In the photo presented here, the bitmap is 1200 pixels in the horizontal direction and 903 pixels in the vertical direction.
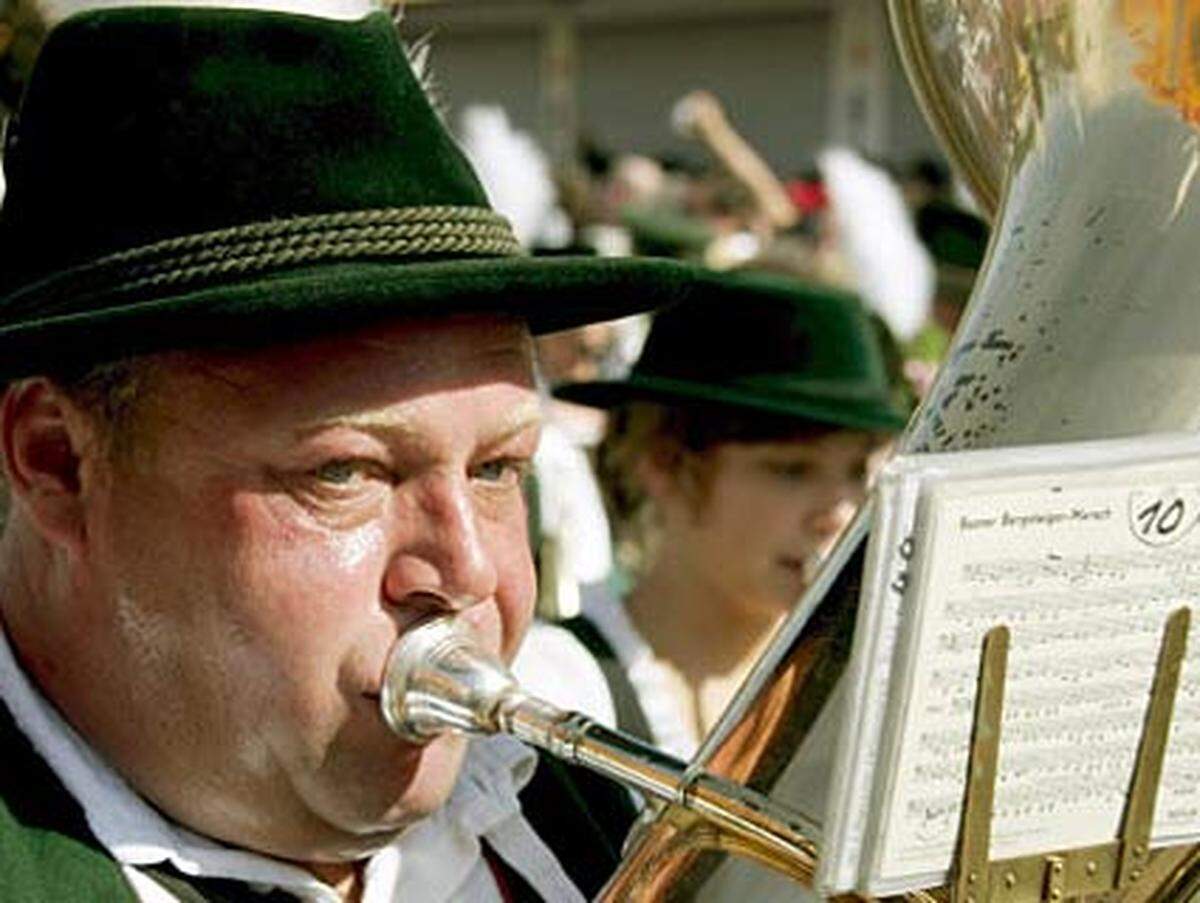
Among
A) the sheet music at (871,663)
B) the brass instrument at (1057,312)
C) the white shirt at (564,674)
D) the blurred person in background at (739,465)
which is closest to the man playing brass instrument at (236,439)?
the brass instrument at (1057,312)

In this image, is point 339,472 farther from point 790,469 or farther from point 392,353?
point 790,469

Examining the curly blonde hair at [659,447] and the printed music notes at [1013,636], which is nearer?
the printed music notes at [1013,636]

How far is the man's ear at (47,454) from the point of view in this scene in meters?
1.61

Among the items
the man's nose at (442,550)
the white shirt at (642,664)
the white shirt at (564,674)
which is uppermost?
the white shirt at (642,664)

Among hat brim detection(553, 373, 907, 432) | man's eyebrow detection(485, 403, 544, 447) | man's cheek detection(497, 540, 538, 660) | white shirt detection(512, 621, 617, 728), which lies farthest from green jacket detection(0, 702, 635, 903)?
hat brim detection(553, 373, 907, 432)

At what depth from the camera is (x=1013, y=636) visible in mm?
1258

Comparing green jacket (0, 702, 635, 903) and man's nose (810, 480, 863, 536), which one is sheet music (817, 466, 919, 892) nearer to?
green jacket (0, 702, 635, 903)

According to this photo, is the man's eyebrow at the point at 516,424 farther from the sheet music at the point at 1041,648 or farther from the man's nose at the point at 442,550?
the sheet music at the point at 1041,648

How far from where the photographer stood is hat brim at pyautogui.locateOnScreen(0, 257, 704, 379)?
1.51 meters

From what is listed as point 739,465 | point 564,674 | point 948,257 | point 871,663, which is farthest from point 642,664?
point 871,663

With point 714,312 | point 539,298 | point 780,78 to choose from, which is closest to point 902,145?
point 780,78

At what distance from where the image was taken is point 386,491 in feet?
5.17

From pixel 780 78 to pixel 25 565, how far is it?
62.7 feet

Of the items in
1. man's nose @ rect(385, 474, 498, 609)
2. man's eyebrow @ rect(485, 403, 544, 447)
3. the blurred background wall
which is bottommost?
man's nose @ rect(385, 474, 498, 609)
